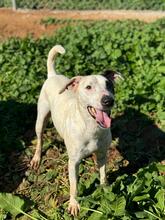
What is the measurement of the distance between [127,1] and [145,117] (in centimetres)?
670

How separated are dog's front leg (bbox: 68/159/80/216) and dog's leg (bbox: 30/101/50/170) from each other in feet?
3.69

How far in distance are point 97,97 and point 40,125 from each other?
1.74 m

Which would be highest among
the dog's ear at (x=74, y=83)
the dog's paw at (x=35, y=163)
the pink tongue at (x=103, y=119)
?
the dog's ear at (x=74, y=83)

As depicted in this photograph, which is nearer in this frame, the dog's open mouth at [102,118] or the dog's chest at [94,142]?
the dog's open mouth at [102,118]

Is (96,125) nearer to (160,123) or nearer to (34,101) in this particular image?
(160,123)

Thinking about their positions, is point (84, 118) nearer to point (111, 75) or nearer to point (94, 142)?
point (94, 142)

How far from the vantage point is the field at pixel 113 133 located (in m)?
4.70

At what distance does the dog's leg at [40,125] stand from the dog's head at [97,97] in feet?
3.94

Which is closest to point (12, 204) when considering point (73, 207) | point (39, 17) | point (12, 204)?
point (12, 204)

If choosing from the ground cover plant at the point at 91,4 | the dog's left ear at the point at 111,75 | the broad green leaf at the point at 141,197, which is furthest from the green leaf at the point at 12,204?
the ground cover plant at the point at 91,4

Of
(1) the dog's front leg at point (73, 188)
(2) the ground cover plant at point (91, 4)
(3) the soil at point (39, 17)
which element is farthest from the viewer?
(2) the ground cover plant at point (91, 4)

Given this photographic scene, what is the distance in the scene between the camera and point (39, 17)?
1282 centimetres

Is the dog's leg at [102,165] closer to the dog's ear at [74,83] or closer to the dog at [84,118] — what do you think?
the dog at [84,118]

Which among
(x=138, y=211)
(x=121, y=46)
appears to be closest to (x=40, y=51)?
(x=121, y=46)
